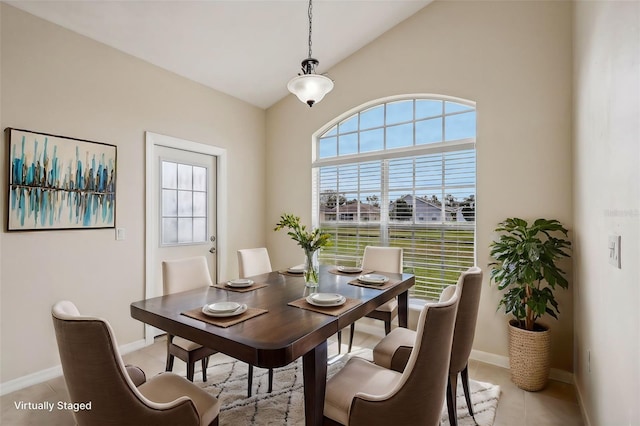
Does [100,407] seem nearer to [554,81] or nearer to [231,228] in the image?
[231,228]

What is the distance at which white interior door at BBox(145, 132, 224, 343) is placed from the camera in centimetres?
326

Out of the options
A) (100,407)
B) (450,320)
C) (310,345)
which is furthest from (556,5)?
(100,407)

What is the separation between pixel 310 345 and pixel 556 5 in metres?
3.22

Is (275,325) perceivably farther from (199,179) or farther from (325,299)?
(199,179)

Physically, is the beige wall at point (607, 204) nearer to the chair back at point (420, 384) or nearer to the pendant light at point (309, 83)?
the chair back at point (420, 384)

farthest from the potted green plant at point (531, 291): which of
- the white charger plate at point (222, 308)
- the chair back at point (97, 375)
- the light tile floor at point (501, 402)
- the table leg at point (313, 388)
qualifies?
the chair back at point (97, 375)

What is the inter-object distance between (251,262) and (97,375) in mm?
1961

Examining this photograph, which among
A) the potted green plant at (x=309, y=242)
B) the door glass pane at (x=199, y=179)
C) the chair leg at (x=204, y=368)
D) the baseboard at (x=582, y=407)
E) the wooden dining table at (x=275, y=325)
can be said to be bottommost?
the baseboard at (x=582, y=407)

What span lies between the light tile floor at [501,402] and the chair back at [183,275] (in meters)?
0.79

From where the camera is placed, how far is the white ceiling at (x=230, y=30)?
8.48 ft

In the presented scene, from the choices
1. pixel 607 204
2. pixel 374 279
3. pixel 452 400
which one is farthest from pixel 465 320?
pixel 607 204

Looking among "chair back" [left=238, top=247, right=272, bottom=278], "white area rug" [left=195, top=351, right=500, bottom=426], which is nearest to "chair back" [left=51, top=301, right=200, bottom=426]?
"white area rug" [left=195, top=351, right=500, bottom=426]

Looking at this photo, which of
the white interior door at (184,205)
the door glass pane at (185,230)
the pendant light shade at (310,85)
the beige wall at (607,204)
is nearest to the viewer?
the beige wall at (607,204)

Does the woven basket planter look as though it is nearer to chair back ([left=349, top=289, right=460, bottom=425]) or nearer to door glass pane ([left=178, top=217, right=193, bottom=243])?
chair back ([left=349, top=289, right=460, bottom=425])
